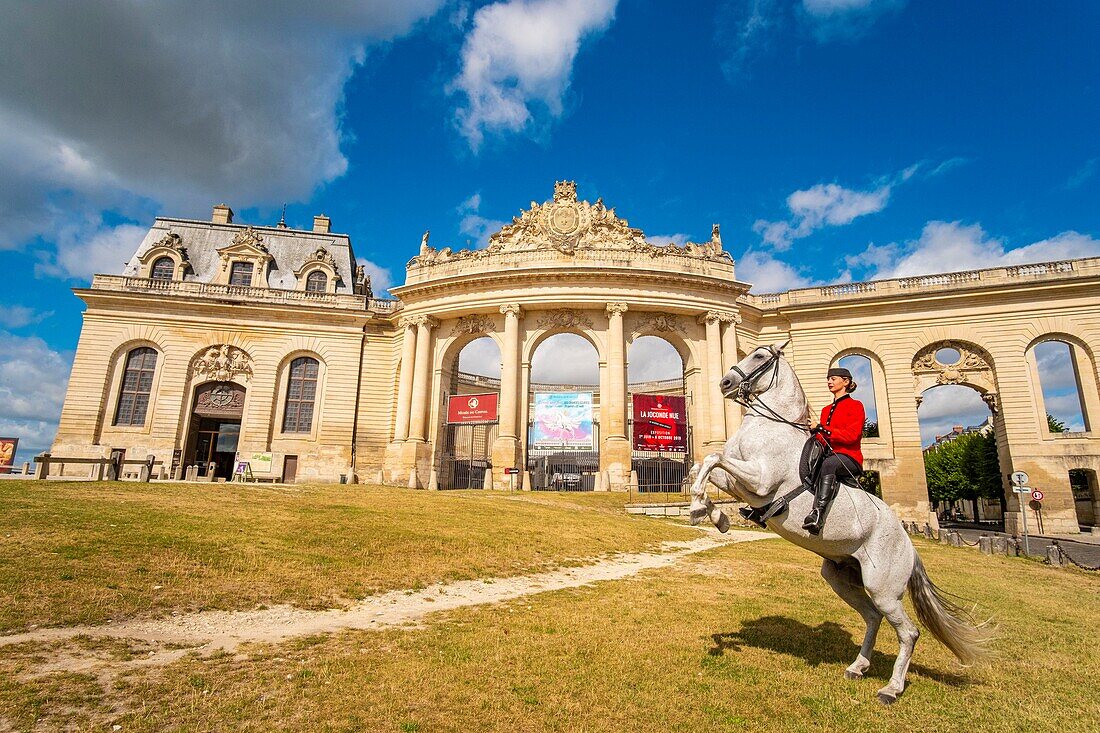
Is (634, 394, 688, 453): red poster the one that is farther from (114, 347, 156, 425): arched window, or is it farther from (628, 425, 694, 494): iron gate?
(114, 347, 156, 425): arched window

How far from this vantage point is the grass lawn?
4883 mm

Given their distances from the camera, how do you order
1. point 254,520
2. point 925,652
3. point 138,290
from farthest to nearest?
1. point 138,290
2. point 254,520
3. point 925,652

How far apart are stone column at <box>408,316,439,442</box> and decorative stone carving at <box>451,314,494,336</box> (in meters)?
1.81

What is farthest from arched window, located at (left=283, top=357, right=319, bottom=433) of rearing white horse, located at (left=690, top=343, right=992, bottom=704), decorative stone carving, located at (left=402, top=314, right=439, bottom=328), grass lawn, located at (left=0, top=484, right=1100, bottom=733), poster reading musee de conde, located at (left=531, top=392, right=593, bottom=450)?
rearing white horse, located at (left=690, top=343, right=992, bottom=704)

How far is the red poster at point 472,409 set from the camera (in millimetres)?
38562

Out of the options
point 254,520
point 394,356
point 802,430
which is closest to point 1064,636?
point 802,430

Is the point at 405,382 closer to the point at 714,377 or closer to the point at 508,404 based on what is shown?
the point at 508,404

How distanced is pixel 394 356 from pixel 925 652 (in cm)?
4063

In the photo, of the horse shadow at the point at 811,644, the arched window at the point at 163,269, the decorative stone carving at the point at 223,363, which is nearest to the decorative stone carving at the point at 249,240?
the arched window at the point at 163,269

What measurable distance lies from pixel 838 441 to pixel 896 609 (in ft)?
6.18

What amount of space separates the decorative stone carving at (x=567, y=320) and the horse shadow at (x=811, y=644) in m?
31.6

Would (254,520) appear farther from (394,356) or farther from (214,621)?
(394,356)

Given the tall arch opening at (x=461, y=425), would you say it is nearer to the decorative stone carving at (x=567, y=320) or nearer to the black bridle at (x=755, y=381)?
the decorative stone carving at (x=567, y=320)

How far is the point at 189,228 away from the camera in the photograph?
47125 millimetres
